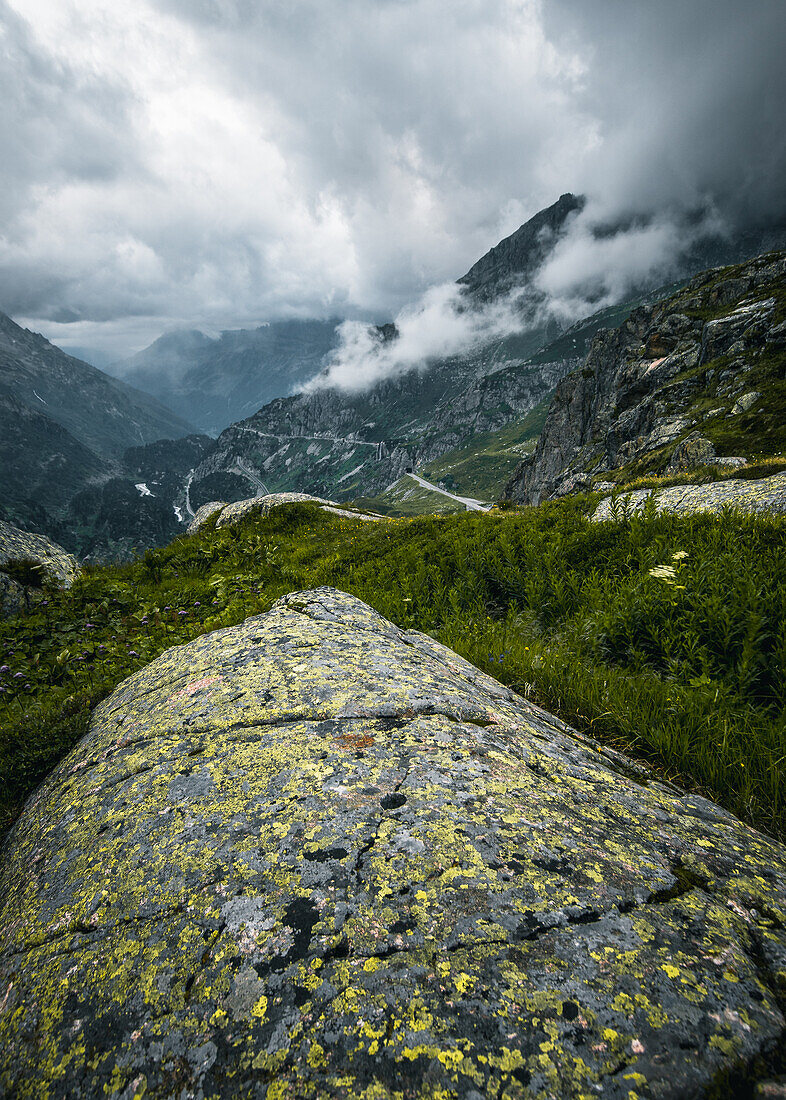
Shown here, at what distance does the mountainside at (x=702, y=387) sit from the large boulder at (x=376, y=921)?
47.4 ft

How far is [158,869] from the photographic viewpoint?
2389mm

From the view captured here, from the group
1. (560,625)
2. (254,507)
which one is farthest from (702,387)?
(560,625)

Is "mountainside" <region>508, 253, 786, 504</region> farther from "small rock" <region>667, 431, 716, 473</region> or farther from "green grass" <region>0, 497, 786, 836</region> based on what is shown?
"green grass" <region>0, 497, 786, 836</region>

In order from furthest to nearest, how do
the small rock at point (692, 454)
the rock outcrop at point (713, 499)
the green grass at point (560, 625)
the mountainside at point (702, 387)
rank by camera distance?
1. the mountainside at point (702, 387)
2. the small rock at point (692, 454)
3. the rock outcrop at point (713, 499)
4. the green grass at point (560, 625)

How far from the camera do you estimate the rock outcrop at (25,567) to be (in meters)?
10.4

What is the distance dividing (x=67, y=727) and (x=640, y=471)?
36840mm

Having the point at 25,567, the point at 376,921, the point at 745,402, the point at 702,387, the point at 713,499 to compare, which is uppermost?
the point at 702,387

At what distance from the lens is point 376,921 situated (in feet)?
6.73

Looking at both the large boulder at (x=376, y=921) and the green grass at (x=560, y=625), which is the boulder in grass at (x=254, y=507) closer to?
the green grass at (x=560, y=625)

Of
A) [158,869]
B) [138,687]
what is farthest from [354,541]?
[158,869]

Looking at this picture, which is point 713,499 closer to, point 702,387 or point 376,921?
point 376,921

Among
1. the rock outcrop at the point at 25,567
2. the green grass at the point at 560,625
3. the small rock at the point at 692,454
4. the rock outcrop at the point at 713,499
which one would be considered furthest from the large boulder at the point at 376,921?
the small rock at the point at 692,454

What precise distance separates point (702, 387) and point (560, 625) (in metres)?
79.1

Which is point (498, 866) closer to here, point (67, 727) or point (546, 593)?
point (67, 727)
